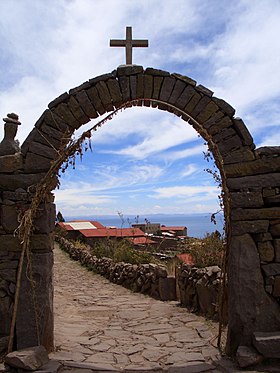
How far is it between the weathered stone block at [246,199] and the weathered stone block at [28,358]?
Result: 3.07m

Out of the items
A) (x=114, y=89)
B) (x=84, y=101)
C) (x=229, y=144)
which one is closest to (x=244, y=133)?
(x=229, y=144)

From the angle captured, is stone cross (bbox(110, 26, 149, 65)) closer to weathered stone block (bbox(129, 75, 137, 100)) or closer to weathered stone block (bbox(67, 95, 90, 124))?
weathered stone block (bbox(129, 75, 137, 100))

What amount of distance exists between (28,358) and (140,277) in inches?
198

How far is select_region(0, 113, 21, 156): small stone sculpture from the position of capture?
5.10m

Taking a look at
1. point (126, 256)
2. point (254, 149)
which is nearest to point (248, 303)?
point (254, 149)

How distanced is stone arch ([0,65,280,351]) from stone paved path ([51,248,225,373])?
2.05 feet

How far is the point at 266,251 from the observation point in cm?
469

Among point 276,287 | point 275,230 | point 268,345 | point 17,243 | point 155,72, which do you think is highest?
point 155,72

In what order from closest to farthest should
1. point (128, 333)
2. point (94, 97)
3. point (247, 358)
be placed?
point (247, 358)
point (94, 97)
point (128, 333)

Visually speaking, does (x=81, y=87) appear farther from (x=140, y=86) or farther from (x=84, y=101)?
(x=140, y=86)

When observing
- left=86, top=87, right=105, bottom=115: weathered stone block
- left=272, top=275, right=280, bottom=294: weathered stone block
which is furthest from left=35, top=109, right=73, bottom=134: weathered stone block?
left=272, top=275, right=280, bottom=294: weathered stone block

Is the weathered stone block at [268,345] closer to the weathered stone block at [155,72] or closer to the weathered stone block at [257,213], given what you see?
the weathered stone block at [257,213]

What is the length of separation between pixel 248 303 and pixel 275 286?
1.33 feet

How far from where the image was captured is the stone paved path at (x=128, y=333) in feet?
15.7
